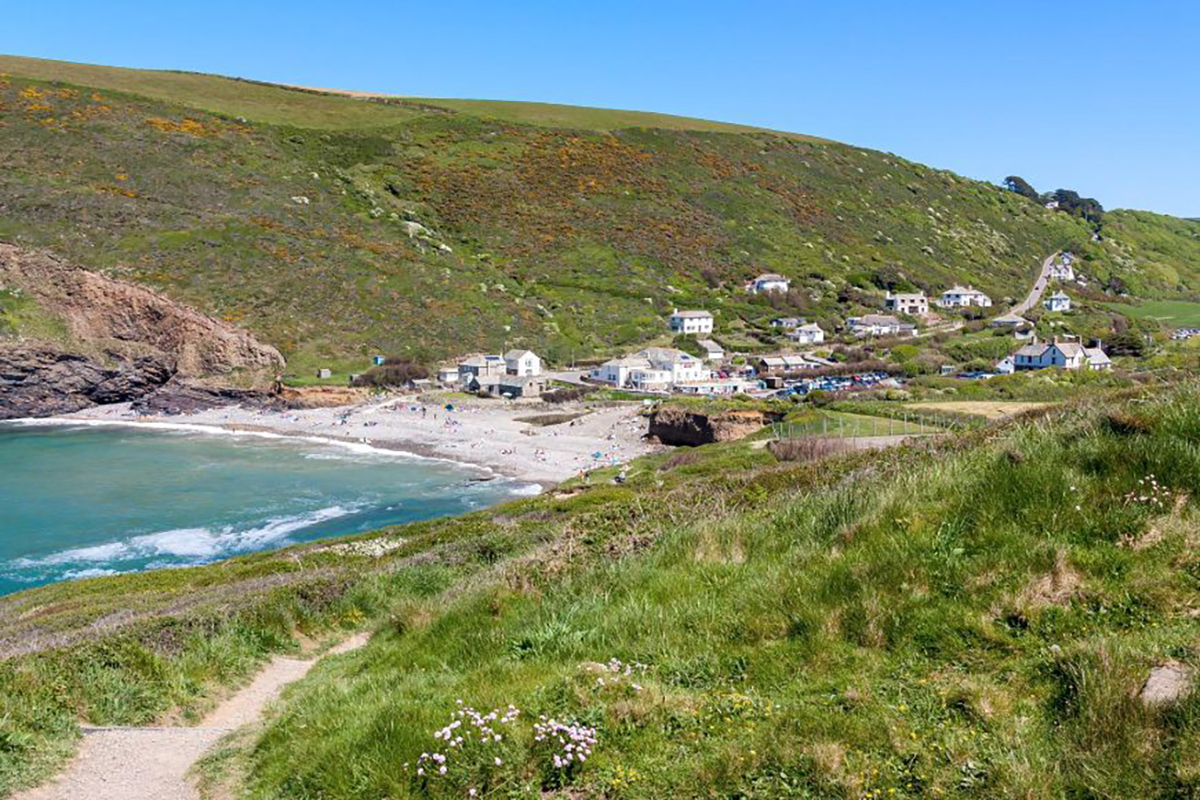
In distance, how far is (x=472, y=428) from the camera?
213 feet

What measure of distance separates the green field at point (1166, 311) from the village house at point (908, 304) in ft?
92.8

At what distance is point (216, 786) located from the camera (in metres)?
5.94

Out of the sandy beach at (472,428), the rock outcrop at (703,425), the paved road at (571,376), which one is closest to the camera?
the sandy beach at (472,428)

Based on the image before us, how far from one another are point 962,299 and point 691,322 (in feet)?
155

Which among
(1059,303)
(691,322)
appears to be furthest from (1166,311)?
(691,322)

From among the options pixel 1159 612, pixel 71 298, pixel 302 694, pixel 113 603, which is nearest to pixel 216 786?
pixel 302 694

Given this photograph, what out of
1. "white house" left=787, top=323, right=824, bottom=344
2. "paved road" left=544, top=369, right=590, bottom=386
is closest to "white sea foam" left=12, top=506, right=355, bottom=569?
"paved road" left=544, top=369, right=590, bottom=386

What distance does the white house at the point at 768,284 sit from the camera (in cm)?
11050

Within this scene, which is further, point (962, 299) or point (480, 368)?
point (962, 299)

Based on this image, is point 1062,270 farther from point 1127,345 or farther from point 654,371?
point 654,371

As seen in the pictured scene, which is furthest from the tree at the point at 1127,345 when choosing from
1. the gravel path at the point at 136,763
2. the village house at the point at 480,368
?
the gravel path at the point at 136,763

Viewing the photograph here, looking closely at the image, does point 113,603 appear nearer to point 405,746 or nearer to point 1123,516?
point 405,746

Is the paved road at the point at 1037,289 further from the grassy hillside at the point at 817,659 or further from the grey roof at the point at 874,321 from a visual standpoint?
the grassy hillside at the point at 817,659

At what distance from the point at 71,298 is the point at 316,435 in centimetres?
3423
